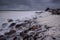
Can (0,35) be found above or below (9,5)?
below

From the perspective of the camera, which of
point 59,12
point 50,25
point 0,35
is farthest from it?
point 59,12

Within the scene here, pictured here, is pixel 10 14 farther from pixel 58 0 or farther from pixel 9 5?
Answer: pixel 58 0

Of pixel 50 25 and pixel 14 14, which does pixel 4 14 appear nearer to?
pixel 14 14

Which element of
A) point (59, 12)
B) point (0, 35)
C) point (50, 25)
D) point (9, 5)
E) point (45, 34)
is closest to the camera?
point (45, 34)

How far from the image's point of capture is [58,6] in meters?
3.04

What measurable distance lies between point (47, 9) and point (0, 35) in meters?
1.55

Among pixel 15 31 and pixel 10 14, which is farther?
pixel 10 14

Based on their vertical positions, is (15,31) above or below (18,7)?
below

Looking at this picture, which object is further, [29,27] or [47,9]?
[47,9]

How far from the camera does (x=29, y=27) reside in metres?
2.00

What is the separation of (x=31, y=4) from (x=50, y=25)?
1180mm

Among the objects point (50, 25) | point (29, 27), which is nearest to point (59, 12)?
point (50, 25)

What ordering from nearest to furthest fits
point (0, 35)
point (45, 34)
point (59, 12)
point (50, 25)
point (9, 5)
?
point (45, 34)
point (0, 35)
point (50, 25)
point (59, 12)
point (9, 5)

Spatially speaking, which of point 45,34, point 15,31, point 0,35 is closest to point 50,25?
point 45,34
